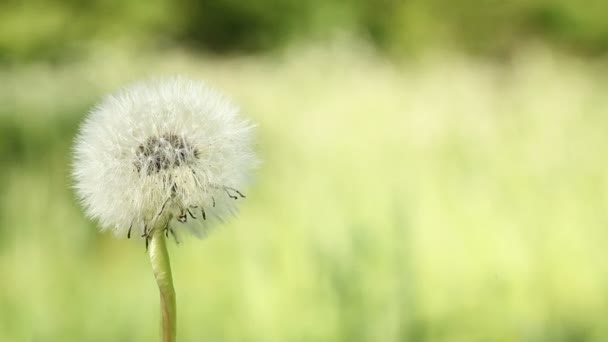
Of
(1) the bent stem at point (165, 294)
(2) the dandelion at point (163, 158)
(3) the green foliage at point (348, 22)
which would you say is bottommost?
(1) the bent stem at point (165, 294)

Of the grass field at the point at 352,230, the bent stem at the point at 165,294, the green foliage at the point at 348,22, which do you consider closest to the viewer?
the bent stem at the point at 165,294

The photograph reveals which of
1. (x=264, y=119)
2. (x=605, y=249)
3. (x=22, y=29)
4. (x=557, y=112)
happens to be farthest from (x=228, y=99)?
(x=22, y=29)

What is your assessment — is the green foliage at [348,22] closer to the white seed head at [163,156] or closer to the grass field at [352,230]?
the grass field at [352,230]

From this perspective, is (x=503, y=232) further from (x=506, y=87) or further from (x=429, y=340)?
(x=506, y=87)

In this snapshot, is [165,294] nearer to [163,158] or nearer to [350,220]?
[163,158]

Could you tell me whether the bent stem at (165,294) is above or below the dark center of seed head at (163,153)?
below

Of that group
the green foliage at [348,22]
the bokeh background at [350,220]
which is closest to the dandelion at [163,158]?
the bokeh background at [350,220]

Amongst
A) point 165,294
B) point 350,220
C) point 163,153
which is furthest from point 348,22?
point 165,294

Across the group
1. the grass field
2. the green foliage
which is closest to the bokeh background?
the grass field
